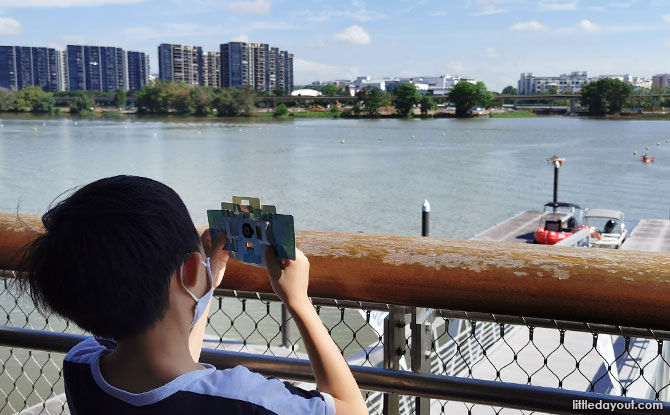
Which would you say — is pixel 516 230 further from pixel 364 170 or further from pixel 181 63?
pixel 181 63

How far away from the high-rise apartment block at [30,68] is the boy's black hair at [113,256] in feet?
582

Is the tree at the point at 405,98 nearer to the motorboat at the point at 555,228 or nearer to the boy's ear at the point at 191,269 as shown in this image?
the motorboat at the point at 555,228

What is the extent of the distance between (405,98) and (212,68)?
88.3 m

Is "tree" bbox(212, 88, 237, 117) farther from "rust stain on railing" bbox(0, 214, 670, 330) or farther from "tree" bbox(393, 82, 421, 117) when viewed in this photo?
"rust stain on railing" bbox(0, 214, 670, 330)

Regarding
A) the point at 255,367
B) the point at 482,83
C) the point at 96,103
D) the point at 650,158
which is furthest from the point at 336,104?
the point at 255,367

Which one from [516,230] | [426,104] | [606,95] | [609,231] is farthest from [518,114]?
[609,231]

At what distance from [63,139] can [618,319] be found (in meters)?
73.8

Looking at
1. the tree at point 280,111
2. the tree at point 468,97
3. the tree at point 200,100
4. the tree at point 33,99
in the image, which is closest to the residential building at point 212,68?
the tree at point 33,99

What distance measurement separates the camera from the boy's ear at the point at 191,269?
41.0 inches

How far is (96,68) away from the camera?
7530 inches

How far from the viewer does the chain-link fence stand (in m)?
1.66

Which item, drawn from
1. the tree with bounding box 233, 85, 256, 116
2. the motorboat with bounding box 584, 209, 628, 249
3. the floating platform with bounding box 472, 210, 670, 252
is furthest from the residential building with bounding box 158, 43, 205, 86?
the motorboat with bounding box 584, 209, 628, 249

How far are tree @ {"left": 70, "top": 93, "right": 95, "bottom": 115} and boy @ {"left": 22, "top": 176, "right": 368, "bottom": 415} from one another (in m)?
121

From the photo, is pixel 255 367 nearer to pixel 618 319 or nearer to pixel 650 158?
pixel 618 319
